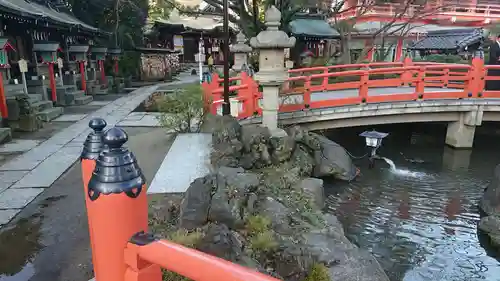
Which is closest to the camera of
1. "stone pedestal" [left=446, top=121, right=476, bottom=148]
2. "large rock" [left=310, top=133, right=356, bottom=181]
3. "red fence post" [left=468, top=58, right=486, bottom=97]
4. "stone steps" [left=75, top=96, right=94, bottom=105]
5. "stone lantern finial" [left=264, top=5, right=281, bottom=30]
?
"stone lantern finial" [left=264, top=5, right=281, bottom=30]

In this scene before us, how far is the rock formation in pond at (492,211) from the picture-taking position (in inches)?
257

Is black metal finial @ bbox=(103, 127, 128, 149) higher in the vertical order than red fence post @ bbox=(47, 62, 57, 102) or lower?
higher

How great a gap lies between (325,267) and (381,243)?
2357 millimetres

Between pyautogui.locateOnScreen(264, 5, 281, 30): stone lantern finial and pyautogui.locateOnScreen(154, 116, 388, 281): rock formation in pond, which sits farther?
pyautogui.locateOnScreen(264, 5, 281, 30): stone lantern finial

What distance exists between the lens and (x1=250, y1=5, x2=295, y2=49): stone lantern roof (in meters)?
7.50

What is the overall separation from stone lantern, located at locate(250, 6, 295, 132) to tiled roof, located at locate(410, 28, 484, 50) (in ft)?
54.2

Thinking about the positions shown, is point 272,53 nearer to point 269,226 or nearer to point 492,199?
point 269,226

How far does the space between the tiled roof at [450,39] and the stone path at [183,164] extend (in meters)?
18.1

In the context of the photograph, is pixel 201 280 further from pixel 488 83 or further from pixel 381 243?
pixel 488 83

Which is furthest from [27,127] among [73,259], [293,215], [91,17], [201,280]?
[91,17]

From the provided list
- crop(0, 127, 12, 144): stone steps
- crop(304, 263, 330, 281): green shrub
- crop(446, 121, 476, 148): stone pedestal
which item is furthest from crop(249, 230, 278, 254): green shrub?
crop(446, 121, 476, 148): stone pedestal

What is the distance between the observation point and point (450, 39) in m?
21.5

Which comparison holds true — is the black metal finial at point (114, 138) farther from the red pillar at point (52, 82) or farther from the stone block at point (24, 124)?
the red pillar at point (52, 82)

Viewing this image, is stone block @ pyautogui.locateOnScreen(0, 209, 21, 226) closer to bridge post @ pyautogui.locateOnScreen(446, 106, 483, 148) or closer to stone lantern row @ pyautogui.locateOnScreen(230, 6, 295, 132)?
stone lantern row @ pyautogui.locateOnScreen(230, 6, 295, 132)
